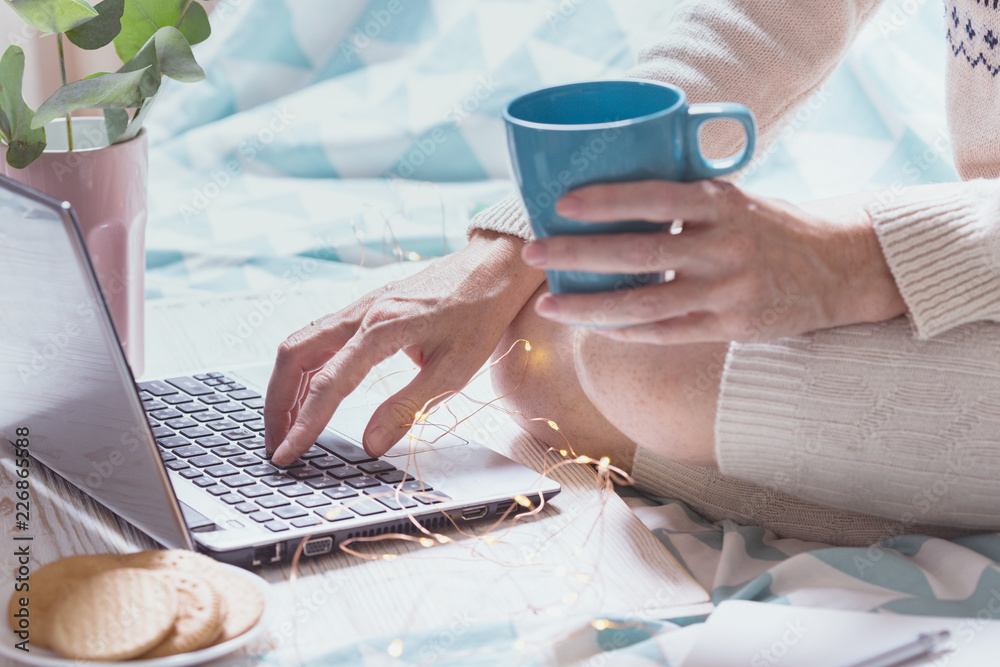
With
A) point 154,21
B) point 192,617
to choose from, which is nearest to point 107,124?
point 154,21

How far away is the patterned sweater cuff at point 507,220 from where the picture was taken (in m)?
0.91

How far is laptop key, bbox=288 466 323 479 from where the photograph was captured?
78 centimetres

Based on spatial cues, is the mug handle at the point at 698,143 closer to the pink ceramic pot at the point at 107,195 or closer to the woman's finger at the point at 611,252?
the woman's finger at the point at 611,252

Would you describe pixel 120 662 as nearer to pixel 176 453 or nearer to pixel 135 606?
pixel 135 606

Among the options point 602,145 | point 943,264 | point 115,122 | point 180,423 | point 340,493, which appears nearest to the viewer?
point 602,145

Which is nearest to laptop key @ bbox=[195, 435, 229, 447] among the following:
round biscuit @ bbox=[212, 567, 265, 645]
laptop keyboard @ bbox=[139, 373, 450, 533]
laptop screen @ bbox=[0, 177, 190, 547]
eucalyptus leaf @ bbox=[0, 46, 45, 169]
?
laptop keyboard @ bbox=[139, 373, 450, 533]

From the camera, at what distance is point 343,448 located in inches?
32.9

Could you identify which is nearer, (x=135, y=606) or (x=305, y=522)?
(x=135, y=606)

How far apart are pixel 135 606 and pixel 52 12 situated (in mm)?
603

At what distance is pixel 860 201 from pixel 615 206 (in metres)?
0.33

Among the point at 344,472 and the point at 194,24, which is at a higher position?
the point at 194,24

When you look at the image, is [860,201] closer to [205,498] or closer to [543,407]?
[543,407]

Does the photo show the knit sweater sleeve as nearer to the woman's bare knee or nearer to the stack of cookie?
the woman's bare knee

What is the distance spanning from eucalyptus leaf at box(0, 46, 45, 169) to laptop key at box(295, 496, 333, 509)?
454 mm
